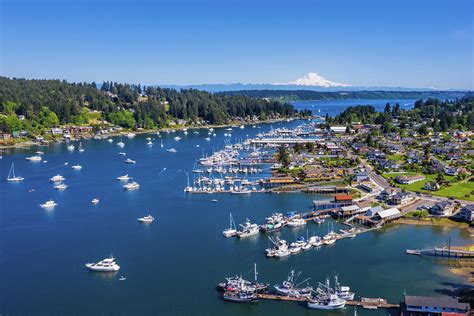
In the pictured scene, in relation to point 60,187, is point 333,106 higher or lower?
higher

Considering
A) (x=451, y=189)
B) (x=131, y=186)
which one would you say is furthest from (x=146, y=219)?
(x=451, y=189)

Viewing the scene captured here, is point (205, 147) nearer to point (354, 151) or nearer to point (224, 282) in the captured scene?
point (354, 151)

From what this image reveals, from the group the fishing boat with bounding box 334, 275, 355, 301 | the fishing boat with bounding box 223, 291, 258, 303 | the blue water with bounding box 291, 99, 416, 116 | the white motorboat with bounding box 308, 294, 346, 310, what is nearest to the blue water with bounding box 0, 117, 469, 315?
the fishing boat with bounding box 223, 291, 258, 303

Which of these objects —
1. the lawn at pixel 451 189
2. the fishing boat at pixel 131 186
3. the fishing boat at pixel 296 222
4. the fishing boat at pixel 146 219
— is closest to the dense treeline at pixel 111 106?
the fishing boat at pixel 131 186

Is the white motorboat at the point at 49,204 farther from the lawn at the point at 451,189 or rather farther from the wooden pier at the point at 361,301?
the lawn at the point at 451,189

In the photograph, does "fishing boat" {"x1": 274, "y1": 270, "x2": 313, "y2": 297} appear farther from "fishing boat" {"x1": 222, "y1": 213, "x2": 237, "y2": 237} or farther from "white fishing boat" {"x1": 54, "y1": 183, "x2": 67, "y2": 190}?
"white fishing boat" {"x1": 54, "y1": 183, "x2": 67, "y2": 190}

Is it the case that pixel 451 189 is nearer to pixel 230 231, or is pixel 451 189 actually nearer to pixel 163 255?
pixel 230 231
